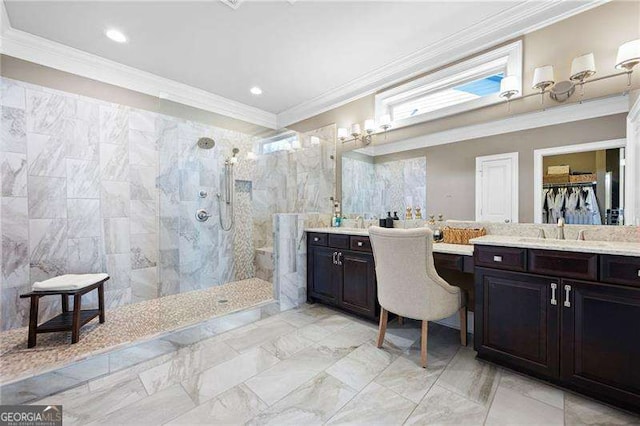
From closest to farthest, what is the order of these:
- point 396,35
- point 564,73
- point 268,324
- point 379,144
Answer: point 564,73 → point 396,35 → point 268,324 → point 379,144

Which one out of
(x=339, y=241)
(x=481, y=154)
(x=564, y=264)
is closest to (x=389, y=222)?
(x=339, y=241)

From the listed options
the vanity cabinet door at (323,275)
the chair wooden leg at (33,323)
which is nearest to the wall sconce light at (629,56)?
the vanity cabinet door at (323,275)

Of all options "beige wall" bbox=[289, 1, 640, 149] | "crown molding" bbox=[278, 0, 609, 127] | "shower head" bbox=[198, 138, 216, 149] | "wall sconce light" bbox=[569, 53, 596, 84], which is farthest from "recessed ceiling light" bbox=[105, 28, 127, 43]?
"wall sconce light" bbox=[569, 53, 596, 84]

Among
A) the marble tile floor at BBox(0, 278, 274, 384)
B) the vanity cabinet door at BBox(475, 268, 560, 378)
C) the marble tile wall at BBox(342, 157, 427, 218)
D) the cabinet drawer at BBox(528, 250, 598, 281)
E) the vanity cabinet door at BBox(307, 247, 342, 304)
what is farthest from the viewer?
the vanity cabinet door at BBox(307, 247, 342, 304)

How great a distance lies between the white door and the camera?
7.04ft

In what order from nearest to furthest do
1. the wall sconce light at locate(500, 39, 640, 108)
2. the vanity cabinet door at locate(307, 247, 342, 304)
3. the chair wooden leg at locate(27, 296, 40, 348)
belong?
the wall sconce light at locate(500, 39, 640, 108) < the chair wooden leg at locate(27, 296, 40, 348) < the vanity cabinet door at locate(307, 247, 342, 304)

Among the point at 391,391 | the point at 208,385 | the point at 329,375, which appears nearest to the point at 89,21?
the point at 208,385

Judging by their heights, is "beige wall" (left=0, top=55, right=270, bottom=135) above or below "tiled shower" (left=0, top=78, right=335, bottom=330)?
above

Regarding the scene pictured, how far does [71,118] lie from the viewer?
8.88 ft

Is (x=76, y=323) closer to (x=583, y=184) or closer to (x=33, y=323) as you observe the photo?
(x=33, y=323)

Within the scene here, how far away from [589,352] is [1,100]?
476cm

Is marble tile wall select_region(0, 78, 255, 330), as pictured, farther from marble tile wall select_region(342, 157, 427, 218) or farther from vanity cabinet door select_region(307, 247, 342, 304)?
marble tile wall select_region(342, 157, 427, 218)

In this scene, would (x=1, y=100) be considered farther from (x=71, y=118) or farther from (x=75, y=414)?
(x=75, y=414)

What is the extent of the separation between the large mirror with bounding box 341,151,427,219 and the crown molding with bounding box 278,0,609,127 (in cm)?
79
